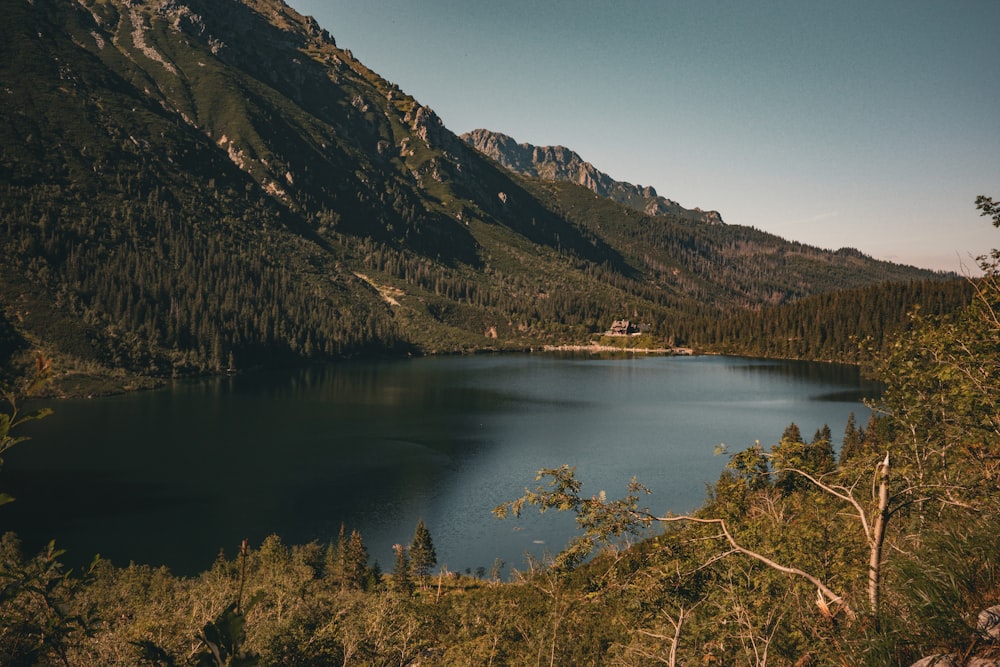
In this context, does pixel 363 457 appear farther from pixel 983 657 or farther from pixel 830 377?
pixel 830 377

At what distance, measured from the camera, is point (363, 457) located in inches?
3538

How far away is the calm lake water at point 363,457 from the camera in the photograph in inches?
2459

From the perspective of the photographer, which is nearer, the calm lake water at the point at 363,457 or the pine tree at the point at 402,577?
the pine tree at the point at 402,577

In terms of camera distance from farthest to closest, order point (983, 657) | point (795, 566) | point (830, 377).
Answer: point (830, 377) < point (795, 566) < point (983, 657)

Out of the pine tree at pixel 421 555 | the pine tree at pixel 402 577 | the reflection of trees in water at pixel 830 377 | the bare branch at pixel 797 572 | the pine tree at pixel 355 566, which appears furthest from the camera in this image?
the reflection of trees in water at pixel 830 377

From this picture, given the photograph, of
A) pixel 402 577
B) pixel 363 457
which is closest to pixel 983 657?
pixel 402 577

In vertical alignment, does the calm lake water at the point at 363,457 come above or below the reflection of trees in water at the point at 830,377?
below

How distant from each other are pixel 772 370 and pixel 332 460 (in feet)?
502

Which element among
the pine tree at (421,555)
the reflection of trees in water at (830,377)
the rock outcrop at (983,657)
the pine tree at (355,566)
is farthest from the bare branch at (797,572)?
the reflection of trees in water at (830,377)

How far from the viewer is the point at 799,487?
11.2 meters

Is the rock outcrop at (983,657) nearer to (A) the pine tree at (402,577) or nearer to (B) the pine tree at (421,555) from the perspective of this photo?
(A) the pine tree at (402,577)

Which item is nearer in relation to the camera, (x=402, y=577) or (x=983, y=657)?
(x=983, y=657)

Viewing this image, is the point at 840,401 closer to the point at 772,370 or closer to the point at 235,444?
the point at 772,370

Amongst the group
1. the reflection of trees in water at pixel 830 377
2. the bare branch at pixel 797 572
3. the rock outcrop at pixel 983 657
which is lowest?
the reflection of trees in water at pixel 830 377
